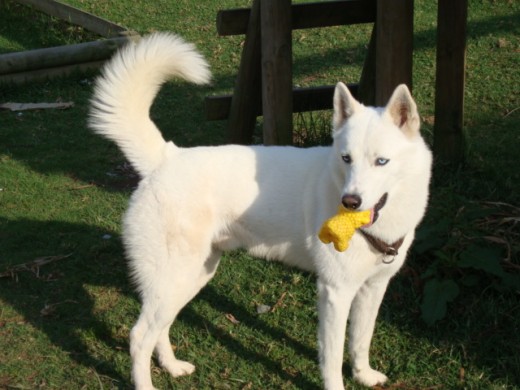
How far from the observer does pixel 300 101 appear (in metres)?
5.80

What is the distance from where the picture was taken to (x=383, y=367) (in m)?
3.74

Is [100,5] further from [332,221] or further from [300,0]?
[332,221]

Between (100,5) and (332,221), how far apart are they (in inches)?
343

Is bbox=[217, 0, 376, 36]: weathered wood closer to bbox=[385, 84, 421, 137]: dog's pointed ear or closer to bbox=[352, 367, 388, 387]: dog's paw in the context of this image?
bbox=[385, 84, 421, 137]: dog's pointed ear

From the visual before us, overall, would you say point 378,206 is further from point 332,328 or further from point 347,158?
point 332,328

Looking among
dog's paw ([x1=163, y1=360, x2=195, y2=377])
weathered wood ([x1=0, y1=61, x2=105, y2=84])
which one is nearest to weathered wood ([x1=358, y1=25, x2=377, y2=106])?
dog's paw ([x1=163, y1=360, x2=195, y2=377])

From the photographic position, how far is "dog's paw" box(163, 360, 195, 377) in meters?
3.70

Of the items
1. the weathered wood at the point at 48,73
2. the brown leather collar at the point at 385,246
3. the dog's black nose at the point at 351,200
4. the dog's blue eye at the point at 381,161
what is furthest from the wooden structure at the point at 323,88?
the weathered wood at the point at 48,73

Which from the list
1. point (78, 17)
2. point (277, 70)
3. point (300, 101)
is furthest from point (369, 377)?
point (78, 17)

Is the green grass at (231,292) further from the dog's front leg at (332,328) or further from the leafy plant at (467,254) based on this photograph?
the dog's front leg at (332,328)

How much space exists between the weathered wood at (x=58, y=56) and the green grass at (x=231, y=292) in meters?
1.29

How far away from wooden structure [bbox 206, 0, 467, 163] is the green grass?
0.46 m

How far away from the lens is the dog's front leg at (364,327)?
344 centimetres

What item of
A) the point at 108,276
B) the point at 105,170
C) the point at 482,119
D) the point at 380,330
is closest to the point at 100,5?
the point at 105,170
